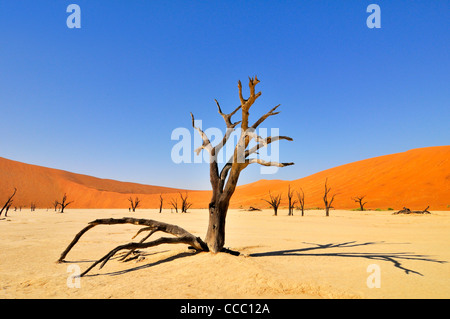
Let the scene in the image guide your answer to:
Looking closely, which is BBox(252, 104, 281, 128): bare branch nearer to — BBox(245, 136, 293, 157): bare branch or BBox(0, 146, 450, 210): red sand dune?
BBox(245, 136, 293, 157): bare branch

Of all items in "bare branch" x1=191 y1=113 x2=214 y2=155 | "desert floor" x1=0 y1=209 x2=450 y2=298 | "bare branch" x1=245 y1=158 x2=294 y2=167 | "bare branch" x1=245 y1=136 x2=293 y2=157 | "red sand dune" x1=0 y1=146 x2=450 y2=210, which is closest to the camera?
"desert floor" x1=0 y1=209 x2=450 y2=298

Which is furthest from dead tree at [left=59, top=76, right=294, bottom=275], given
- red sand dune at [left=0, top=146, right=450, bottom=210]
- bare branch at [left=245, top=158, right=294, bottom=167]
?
red sand dune at [left=0, top=146, right=450, bottom=210]

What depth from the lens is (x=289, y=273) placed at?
5.03 metres

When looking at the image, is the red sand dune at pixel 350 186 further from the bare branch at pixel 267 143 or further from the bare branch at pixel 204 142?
the bare branch at pixel 204 142

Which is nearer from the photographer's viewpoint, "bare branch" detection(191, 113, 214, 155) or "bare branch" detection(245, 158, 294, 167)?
"bare branch" detection(245, 158, 294, 167)

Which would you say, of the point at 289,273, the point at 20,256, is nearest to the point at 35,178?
the point at 20,256

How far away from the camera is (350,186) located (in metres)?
56.3

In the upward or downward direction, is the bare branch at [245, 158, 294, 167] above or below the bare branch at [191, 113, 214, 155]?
below

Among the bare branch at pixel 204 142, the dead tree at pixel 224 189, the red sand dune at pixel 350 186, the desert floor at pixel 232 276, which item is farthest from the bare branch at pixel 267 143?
the red sand dune at pixel 350 186

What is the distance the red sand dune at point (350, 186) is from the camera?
1672 inches

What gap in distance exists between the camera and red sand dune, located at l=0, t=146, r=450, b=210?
139 feet

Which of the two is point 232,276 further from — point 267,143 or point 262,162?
point 267,143

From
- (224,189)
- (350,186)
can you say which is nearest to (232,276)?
(224,189)
